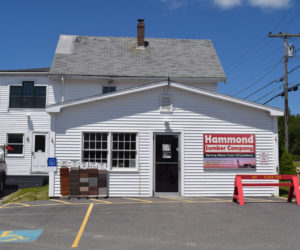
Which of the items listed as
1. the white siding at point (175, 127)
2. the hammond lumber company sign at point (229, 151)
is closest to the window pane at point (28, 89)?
the white siding at point (175, 127)

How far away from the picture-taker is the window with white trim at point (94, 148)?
42.9 ft

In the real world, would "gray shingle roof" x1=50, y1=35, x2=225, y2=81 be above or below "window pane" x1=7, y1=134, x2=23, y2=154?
above

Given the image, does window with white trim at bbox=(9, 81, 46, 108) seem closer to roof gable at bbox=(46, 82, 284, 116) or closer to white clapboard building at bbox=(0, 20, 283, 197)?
white clapboard building at bbox=(0, 20, 283, 197)

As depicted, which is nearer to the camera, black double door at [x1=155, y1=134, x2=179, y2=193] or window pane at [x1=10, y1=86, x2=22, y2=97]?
black double door at [x1=155, y1=134, x2=179, y2=193]

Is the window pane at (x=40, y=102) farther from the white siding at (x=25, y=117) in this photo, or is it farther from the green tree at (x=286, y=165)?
the green tree at (x=286, y=165)

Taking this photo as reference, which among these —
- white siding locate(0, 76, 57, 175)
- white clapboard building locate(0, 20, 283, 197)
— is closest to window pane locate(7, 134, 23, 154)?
white siding locate(0, 76, 57, 175)

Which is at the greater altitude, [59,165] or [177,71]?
[177,71]

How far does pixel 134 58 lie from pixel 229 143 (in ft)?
31.4

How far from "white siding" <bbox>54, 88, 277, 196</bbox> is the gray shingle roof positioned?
18.4 ft

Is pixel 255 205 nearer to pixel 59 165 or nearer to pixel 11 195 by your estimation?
pixel 59 165

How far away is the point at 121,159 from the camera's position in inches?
517

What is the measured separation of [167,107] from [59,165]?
4558 mm

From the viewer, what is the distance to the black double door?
13148 millimetres

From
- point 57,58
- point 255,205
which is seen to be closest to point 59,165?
point 255,205
